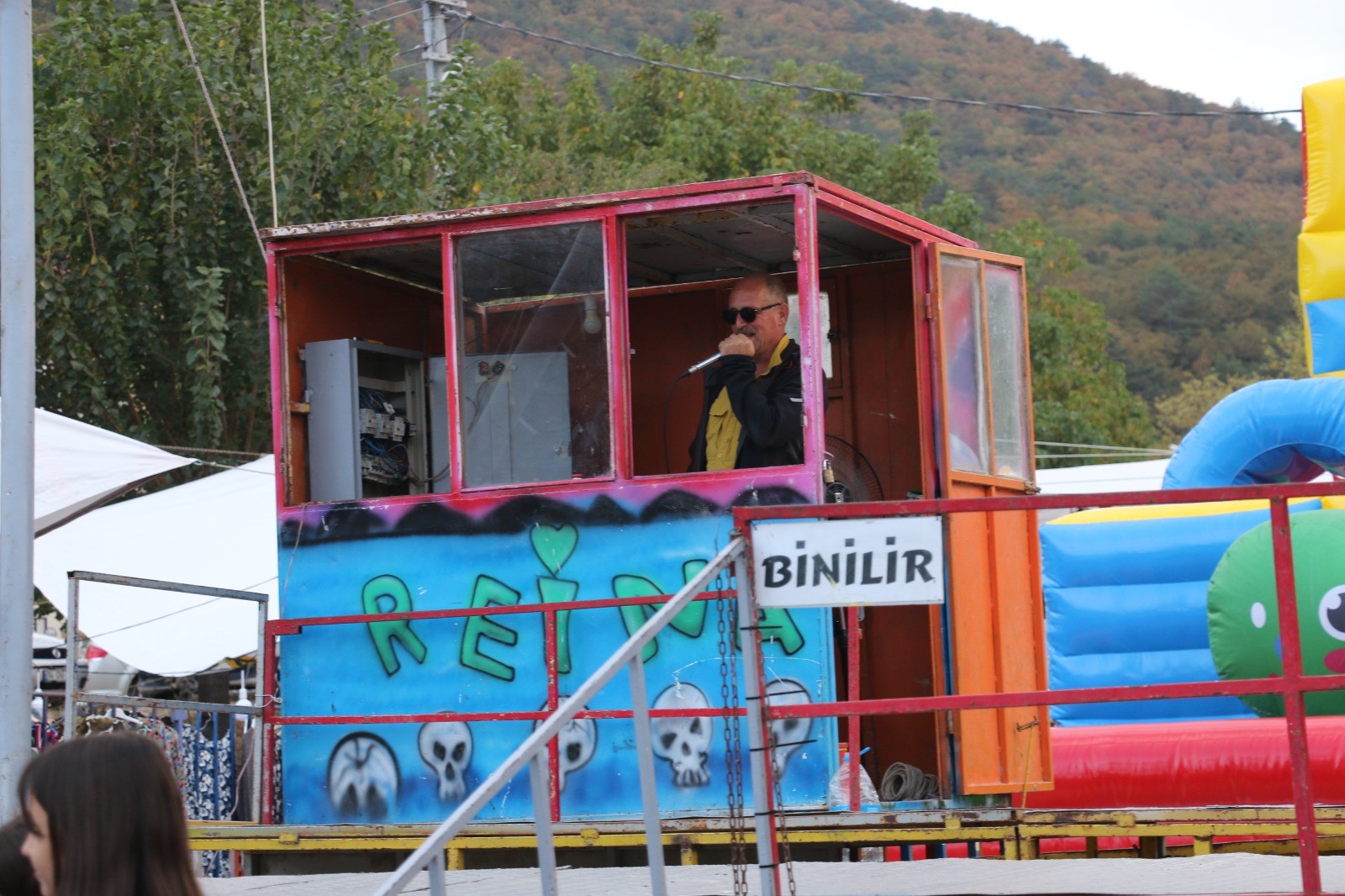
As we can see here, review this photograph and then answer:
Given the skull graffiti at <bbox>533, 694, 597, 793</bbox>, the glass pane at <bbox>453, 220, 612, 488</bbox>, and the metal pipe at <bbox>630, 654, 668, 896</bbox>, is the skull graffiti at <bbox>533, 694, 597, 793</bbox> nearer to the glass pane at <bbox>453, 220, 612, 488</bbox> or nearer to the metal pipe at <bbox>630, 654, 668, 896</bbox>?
the glass pane at <bbox>453, 220, 612, 488</bbox>

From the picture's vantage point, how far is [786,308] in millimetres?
8023

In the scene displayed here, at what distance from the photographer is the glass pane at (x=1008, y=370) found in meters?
8.45

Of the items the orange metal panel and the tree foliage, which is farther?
the tree foliage

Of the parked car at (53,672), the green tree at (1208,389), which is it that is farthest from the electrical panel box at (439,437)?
the green tree at (1208,389)

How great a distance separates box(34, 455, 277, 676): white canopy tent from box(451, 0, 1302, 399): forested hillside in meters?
42.1

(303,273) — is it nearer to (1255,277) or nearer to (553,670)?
(553,670)

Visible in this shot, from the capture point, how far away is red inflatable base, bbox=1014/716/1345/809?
9.66 metres

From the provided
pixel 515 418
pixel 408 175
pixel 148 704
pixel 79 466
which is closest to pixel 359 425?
pixel 515 418

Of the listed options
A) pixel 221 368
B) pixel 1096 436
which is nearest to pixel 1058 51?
pixel 1096 436

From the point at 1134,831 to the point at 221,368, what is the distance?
421 inches

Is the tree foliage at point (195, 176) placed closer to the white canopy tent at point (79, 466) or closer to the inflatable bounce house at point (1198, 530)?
the white canopy tent at point (79, 466)

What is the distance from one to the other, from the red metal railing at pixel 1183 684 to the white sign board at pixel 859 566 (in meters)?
0.08

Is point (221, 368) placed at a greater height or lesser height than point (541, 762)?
greater

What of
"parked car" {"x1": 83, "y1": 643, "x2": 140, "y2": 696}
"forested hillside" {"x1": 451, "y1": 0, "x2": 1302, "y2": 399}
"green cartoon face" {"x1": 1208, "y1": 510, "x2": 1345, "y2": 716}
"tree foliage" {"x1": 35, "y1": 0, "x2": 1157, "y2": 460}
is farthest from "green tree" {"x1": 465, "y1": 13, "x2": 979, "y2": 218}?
"forested hillside" {"x1": 451, "y1": 0, "x2": 1302, "y2": 399}
